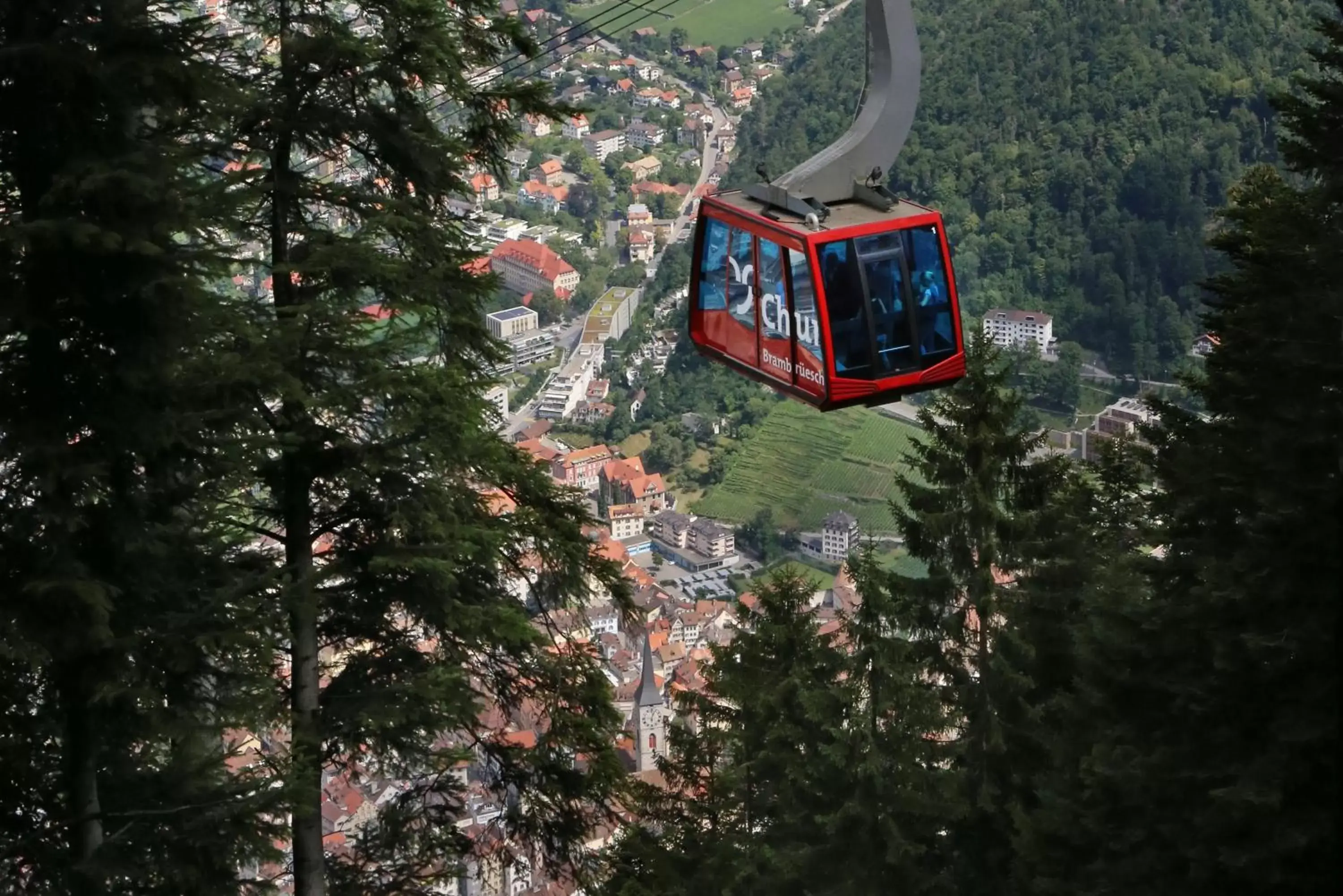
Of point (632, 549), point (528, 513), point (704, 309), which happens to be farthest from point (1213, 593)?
point (632, 549)

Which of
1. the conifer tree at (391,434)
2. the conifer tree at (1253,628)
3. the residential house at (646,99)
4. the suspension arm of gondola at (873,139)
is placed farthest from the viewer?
the residential house at (646,99)

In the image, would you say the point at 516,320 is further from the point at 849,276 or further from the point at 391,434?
the point at 391,434

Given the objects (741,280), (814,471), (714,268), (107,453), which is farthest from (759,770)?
(814,471)

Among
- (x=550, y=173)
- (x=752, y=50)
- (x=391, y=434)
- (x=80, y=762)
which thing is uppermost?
(x=391, y=434)

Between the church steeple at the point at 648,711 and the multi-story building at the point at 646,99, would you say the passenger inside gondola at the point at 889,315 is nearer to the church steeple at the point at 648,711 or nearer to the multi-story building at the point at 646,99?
the church steeple at the point at 648,711

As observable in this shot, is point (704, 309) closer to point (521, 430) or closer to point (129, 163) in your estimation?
point (129, 163)

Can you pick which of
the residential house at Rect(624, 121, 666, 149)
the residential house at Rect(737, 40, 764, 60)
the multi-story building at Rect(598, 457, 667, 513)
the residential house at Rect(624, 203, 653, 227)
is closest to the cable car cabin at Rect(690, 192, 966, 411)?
the multi-story building at Rect(598, 457, 667, 513)

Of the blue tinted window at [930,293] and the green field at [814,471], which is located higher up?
the blue tinted window at [930,293]

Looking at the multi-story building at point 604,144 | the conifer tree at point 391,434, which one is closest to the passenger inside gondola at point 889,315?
the conifer tree at point 391,434
